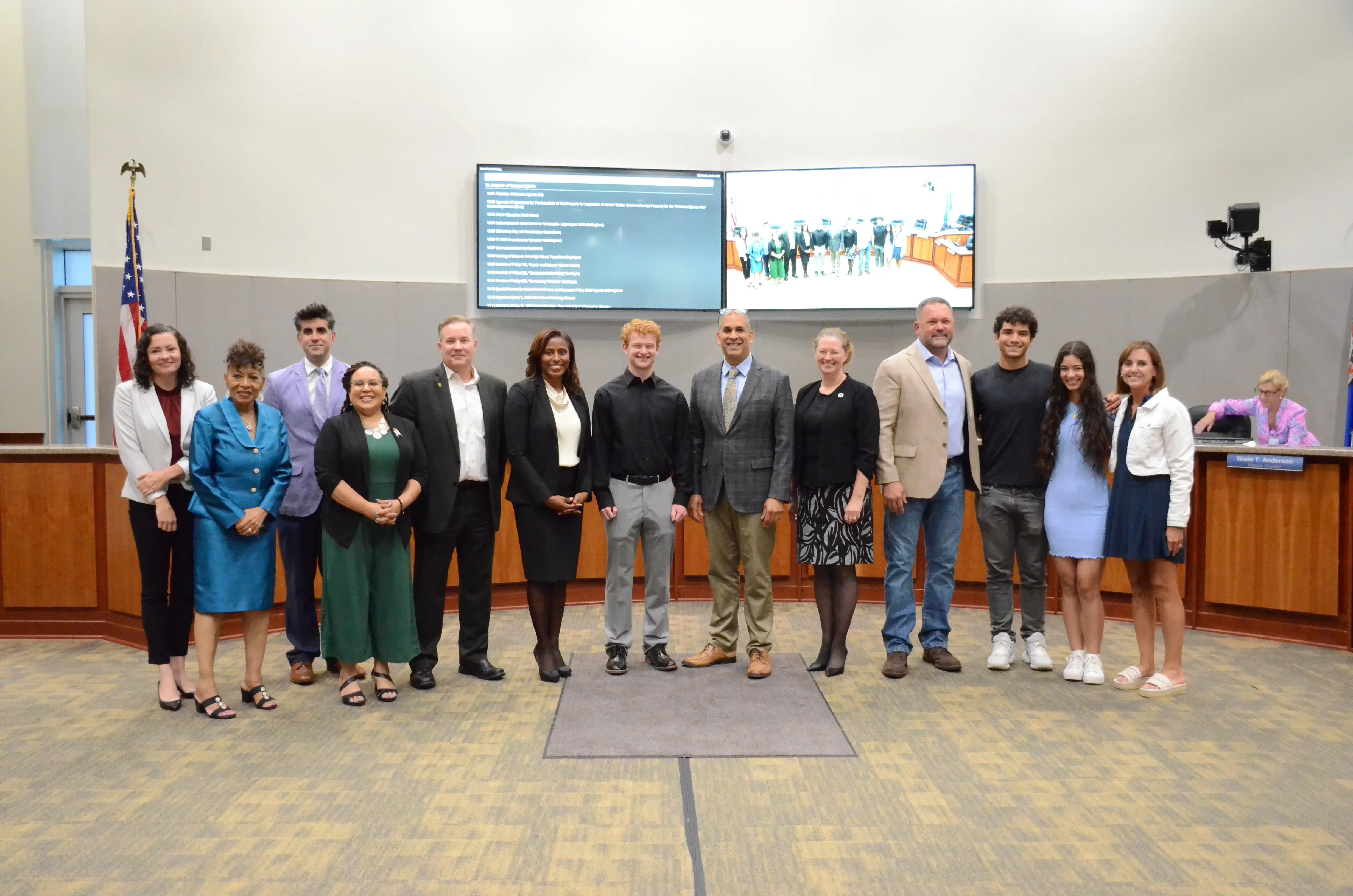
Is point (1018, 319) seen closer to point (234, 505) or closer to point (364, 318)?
point (234, 505)

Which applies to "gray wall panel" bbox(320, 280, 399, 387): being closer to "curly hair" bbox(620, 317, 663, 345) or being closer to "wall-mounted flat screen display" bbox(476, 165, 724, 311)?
"wall-mounted flat screen display" bbox(476, 165, 724, 311)

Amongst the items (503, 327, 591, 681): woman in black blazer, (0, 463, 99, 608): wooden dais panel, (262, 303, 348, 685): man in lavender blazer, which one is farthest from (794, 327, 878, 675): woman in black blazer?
(0, 463, 99, 608): wooden dais panel

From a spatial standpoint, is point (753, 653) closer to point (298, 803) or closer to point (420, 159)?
point (298, 803)

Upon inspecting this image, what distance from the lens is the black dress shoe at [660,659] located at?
14.5 feet

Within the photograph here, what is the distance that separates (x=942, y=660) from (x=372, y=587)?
103 inches

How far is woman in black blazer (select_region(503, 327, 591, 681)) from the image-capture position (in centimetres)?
417

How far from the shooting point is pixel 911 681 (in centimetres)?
425

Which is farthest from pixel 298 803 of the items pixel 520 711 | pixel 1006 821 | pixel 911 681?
pixel 911 681

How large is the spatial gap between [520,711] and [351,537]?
987 millimetres

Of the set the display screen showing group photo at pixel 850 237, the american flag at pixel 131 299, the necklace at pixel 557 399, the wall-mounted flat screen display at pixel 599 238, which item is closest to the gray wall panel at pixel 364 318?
the wall-mounted flat screen display at pixel 599 238

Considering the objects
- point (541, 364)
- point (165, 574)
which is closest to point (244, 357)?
point (165, 574)

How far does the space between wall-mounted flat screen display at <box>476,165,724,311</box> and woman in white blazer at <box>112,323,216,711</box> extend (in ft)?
11.2

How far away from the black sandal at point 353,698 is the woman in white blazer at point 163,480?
657 millimetres

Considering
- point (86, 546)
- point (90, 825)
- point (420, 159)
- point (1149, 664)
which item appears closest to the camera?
point (90, 825)
